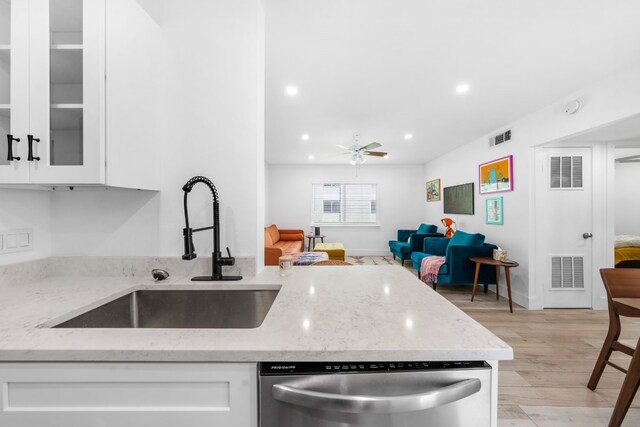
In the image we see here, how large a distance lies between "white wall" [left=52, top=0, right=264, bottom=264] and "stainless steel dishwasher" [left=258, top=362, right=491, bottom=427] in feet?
Result: 2.73

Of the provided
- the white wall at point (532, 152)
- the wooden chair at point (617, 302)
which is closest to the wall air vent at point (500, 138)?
the white wall at point (532, 152)

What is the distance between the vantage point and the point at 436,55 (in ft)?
7.35

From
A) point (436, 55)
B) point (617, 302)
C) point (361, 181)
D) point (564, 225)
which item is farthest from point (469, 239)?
point (361, 181)

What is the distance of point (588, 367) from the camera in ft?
7.28

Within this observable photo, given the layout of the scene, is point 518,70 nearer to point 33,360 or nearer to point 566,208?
point 566,208

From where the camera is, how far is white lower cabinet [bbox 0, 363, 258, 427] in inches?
26.4

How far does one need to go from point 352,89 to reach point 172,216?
2224 millimetres

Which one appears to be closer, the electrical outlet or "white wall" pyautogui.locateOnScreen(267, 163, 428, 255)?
the electrical outlet

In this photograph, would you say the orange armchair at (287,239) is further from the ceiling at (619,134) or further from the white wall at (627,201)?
the white wall at (627,201)

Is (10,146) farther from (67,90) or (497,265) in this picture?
(497,265)

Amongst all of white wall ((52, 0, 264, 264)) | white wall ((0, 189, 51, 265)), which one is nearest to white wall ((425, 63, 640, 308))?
white wall ((52, 0, 264, 264))

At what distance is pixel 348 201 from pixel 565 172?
4.70 meters

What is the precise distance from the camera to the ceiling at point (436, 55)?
5.75 feet

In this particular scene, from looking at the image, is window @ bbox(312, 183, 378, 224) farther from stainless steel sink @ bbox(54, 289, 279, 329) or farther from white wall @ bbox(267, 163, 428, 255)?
stainless steel sink @ bbox(54, 289, 279, 329)
